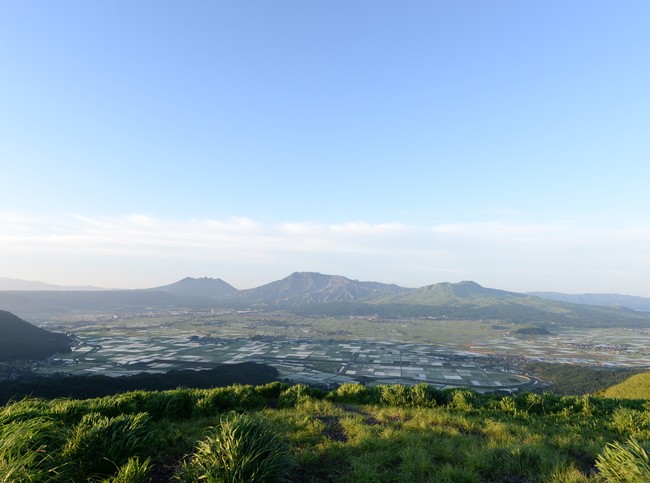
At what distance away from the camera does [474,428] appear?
1216 cm

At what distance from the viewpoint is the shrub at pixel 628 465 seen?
21.2 feet

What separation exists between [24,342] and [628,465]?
613 feet

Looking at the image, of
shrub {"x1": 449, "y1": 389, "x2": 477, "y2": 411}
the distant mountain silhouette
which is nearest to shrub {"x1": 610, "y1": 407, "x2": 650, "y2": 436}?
shrub {"x1": 449, "y1": 389, "x2": 477, "y2": 411}

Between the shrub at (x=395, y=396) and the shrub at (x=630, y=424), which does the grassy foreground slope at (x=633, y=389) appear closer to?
the shrub at (x=630, y=424)

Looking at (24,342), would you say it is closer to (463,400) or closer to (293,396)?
(293,396)

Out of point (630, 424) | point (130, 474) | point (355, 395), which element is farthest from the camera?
point (355, 395)

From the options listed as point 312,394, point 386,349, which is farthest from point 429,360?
point 312,394

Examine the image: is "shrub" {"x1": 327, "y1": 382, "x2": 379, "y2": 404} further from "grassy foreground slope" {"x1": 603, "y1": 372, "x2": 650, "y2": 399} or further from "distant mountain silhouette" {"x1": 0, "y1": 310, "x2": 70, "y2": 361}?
"distant mountain silhouette" {"x1": 0, "y1": 310, "x2": 70, "y2": 361}

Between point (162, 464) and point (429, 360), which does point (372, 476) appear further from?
point (429, 360)

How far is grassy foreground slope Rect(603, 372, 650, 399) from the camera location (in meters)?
29.5

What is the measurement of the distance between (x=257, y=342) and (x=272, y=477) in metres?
182

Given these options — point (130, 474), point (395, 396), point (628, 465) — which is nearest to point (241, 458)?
point (130, 474)

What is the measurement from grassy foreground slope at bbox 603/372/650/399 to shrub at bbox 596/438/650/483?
29.8 meters

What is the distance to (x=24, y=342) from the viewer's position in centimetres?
13712
